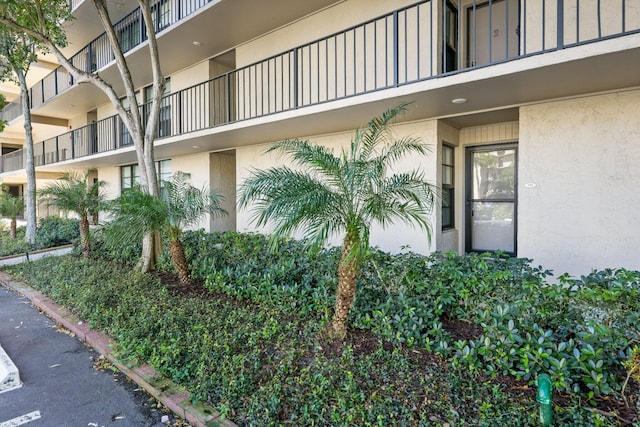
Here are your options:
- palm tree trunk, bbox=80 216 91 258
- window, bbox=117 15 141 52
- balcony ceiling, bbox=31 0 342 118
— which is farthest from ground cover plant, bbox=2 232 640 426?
window, bbox=117 15 141 52

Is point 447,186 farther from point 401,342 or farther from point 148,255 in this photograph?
point 148,255

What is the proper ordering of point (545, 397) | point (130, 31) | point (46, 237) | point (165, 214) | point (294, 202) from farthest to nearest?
point (46, 237), point (130, 31), point (165, 214), point (294, 202), point (545, 397)

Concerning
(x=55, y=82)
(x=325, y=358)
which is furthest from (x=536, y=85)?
(x=55, y=82)

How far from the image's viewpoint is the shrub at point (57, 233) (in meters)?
11.5

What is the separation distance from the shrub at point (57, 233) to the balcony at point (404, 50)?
338 centimetres

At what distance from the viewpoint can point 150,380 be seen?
11.6 ft

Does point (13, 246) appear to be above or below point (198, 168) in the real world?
below

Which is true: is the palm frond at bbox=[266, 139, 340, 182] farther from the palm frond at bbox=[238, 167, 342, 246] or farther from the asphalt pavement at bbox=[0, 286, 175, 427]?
the asphalt pavement at bbox=[0, 286, 175, 427]

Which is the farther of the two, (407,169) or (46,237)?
(46,237)

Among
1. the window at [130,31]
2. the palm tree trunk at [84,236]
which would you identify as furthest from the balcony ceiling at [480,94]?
the window at [130,31]

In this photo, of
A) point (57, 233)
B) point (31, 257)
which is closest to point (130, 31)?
point (57, 233)

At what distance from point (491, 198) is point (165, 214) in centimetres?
646

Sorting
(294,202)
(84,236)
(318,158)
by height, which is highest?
(318,158)

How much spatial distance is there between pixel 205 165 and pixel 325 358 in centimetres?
878
